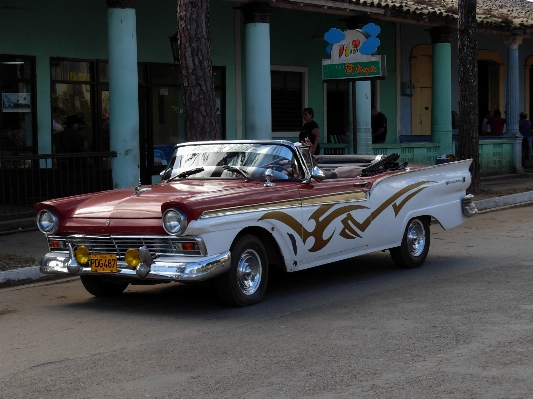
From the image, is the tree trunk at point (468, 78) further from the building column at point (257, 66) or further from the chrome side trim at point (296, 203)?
the chrome side trim at point (296, 203)

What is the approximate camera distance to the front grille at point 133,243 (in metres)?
7.48

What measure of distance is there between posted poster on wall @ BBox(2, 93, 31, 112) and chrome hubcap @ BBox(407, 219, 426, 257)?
836 cm

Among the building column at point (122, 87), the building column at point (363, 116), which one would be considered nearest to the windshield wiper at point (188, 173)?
the building column at point (122, 87)

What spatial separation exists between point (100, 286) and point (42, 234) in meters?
4.82

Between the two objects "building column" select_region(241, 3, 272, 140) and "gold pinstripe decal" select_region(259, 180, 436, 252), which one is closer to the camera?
"gold pinstripe decal" select_region(259, 180, 436, 252)

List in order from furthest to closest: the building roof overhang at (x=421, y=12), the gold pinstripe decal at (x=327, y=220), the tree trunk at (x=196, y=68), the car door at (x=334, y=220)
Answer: the building roof overhang at (x=421, y=12) → the tree trunk at (x=196, y=68) → the car door at (x=334, y=220) → the gold pinstripe decal at (x=327, y=220)

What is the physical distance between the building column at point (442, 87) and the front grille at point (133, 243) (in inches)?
607

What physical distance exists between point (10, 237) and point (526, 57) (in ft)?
66.5

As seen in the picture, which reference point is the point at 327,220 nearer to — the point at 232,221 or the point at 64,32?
the point at 232,221

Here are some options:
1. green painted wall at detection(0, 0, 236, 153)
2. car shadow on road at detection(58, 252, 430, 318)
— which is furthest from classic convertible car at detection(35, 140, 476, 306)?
green painted wall at detection(0, 0, 236, 153)

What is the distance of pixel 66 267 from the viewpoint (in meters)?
7.93

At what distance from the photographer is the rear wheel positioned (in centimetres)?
850

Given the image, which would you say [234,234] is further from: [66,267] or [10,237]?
[10,237]

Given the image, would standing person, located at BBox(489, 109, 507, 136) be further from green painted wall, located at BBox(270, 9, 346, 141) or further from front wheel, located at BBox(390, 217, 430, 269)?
front wheel, located at BBox(390, 217, 430, 269)
